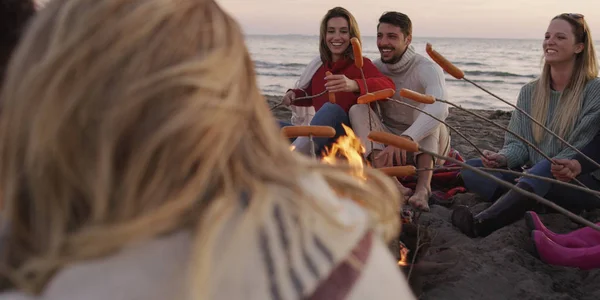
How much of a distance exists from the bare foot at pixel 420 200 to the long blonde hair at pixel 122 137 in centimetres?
257

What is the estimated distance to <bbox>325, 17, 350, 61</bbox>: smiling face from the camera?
3.59 m

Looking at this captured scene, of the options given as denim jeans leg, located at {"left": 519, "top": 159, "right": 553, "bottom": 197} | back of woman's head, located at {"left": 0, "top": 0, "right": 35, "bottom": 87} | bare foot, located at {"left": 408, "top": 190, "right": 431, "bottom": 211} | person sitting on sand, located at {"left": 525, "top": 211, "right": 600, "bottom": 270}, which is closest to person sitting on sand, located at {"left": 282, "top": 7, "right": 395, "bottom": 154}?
bare foot, located at {"left": 408, "top": 190, "right": 431, "bottom": 211}

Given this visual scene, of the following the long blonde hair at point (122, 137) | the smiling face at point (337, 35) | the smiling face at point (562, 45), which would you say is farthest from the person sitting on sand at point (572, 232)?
the long blonde hair at point (122, 137)

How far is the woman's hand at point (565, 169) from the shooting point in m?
2.68

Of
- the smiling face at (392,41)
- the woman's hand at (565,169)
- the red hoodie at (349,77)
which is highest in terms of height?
the smiling face at (392,41)

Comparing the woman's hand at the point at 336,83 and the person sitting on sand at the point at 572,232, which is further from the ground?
the woman's hand at the point at 336,83

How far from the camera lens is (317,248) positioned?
0.68m

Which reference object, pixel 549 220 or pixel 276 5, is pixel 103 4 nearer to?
pixel 549 220

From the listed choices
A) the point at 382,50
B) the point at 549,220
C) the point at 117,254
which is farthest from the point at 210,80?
the point at 382,50

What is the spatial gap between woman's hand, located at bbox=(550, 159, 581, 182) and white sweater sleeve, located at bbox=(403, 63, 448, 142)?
0.72 m

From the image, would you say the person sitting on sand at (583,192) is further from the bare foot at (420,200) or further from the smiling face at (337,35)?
the smiling face at (337,35)

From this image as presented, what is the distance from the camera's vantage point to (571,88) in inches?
122

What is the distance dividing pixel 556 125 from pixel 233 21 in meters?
2.78

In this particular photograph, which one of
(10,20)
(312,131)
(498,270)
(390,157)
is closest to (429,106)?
(390,157)
